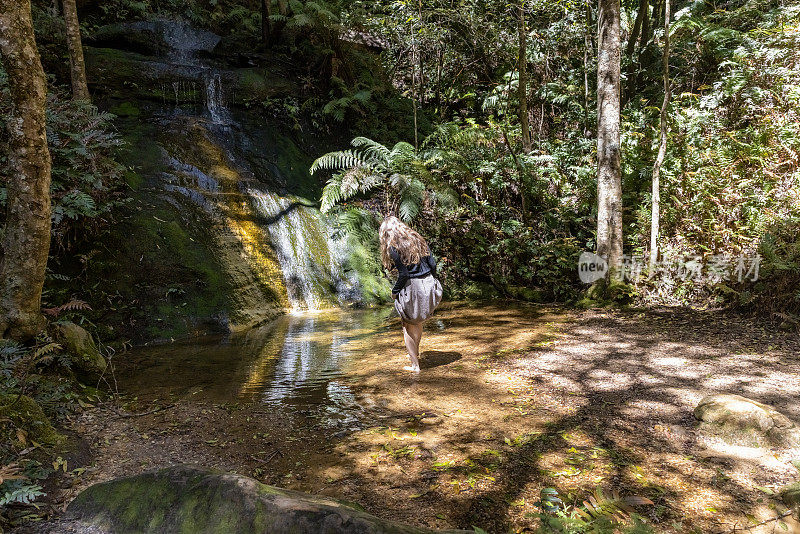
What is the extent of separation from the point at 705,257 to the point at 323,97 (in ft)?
34.8

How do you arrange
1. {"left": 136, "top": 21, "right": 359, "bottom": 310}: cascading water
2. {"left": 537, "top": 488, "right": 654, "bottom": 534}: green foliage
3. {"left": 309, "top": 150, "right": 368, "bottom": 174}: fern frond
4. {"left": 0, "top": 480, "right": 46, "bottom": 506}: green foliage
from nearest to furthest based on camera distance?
{"left": 537, "top": 488, "right": 654, "bottom": 534}: green foliage → {"left": 0, "top": 480, "right": 46, "bottom": 506}: green foliage → {"left": 136, "top": 21, "right": 359, "bottom": 310}: cascading water → {"left": 309, "top": 150, "right": 368, "bottom": 174}: fern frond

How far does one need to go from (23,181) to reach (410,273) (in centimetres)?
375

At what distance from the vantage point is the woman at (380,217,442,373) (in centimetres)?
496

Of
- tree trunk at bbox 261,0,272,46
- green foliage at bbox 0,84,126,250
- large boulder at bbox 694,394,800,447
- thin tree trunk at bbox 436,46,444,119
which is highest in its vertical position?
tree trunk at bbox 261,0,272,46

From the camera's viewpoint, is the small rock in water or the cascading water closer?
the small rock in water

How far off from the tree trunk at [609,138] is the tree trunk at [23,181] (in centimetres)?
748

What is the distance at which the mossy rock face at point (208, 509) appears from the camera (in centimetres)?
196

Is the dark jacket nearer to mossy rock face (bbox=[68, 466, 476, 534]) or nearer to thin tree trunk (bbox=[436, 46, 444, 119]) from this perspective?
mossy rock face (bbox=[68, 466, 476, 534])

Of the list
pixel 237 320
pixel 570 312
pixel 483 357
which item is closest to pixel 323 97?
pixel 237 320

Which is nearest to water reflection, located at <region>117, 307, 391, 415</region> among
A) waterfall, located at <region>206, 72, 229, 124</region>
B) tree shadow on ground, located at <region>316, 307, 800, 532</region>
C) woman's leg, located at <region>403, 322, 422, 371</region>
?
tree shadow on ground, located at <region>316, 307, 800, 532</region>

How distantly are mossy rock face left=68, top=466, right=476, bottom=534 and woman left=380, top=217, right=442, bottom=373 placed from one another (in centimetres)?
287

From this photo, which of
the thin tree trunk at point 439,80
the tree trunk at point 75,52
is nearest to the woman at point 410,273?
the tree trunk at point 75,52

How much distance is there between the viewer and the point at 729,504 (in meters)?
2.56

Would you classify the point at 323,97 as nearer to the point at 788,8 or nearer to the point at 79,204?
the point at 79,204
